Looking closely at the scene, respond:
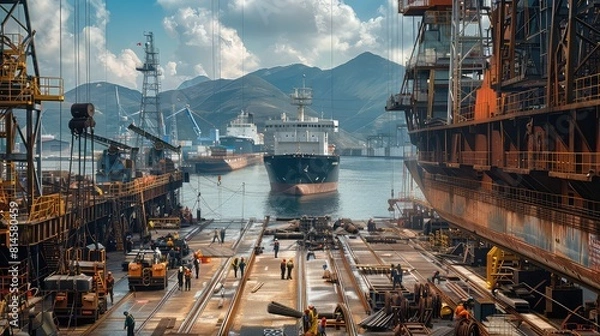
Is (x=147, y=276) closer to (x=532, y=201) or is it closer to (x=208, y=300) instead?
(x=208, y=300)

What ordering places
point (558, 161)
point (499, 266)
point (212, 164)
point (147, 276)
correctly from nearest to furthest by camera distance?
point (558, 161), point (147, 276), point (499, 266), point (212, 164)

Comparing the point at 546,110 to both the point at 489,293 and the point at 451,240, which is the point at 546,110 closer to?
the point at 489,293

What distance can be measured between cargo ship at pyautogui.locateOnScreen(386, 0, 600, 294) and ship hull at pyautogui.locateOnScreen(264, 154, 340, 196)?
4738cm

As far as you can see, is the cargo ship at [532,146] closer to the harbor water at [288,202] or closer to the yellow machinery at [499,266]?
the yellow machinery at [499,266]

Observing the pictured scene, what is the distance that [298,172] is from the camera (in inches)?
3642

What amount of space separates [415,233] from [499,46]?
23883mm

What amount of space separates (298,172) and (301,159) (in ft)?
6.80

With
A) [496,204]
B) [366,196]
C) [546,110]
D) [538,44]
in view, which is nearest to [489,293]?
[496,204]

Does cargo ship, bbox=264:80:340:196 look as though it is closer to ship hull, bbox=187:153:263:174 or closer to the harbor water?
the harbor water

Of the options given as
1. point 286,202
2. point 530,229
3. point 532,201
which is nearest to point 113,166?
point 532,201

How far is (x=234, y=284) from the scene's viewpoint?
29641 millimetres

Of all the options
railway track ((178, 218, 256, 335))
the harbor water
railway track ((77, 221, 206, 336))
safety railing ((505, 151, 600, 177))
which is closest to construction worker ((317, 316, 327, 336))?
railway track ((178, 218, 256, 335))

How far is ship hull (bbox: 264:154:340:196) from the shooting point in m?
92.1

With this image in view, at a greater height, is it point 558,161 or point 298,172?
point 558,161
